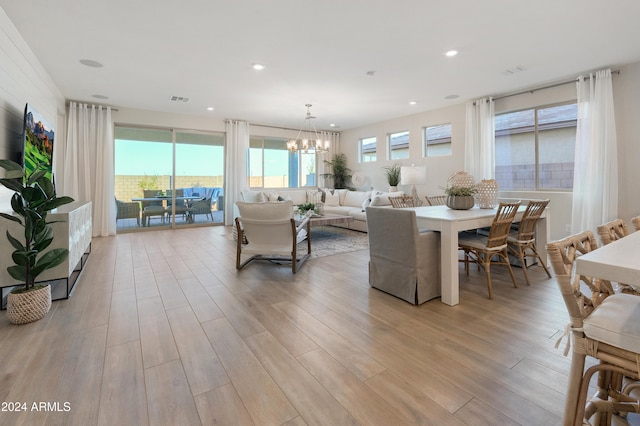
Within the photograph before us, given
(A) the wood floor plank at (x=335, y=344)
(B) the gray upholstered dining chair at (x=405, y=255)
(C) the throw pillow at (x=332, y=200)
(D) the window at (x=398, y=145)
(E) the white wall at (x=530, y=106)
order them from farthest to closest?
(C) the throw pillow at (x=332, y=200) < (D) the window at (x=398, y=145) < (E) the white wall at (x=530, y=106) < (B) the gray upholstered dining chair at (x=405, y=255) < (A) the wood floor plank at (x=335, y=344)

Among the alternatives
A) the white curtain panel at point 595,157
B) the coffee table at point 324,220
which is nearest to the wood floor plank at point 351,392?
the coffee table at point 324,220

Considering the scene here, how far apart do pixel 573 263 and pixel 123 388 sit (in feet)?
6.87

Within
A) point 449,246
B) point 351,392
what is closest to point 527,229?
point 449,246

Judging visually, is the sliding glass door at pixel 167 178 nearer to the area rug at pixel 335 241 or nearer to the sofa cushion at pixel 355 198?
the area rug at pixel 335 241

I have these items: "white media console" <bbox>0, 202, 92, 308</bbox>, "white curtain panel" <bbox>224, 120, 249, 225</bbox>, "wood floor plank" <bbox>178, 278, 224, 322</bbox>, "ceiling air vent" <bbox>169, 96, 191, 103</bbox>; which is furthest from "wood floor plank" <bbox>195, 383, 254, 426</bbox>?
Answer: "white curtain panel" <bbox>224, 120, 249, 225</bbox>

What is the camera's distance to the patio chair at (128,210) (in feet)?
20.5

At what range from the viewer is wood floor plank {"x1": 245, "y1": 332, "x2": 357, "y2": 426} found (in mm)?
1287

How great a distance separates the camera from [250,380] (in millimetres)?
1532

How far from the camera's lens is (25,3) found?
8.42 ft

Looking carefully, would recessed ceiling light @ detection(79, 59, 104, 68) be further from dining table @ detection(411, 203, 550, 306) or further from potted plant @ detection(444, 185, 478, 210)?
potted plant @ detection(444, 185, 478, 210)

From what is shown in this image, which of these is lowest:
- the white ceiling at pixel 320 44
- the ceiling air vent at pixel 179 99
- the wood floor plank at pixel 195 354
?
the wood floor plank at pixel 195 354

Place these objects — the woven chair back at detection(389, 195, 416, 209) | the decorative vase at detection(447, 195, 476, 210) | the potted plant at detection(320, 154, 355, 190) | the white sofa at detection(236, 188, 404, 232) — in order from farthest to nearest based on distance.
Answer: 1. the potted plant at detection(320, 154, 355, 190)
2. the white sofa at detection(236, 188, 404, 232)
3. the woven chair back at detection(389, 195, 416, 209)
4. the decorative vase at detection(447, 195, 476, 210)

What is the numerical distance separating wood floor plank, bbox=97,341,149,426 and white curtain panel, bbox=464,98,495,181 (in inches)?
228

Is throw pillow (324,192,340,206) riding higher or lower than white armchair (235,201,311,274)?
higher
